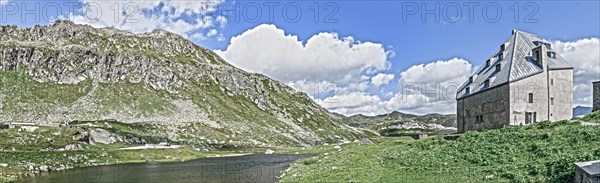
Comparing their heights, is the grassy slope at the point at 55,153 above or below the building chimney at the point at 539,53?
below

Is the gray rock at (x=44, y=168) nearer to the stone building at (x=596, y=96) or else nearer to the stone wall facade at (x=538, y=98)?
the stone wall facade at (x=538, y=98)

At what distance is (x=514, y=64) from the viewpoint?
60.8 m

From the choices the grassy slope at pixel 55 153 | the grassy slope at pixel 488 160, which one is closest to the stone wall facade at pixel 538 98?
the grassy slope at pixel 488 160

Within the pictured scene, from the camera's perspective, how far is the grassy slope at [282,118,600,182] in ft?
80.9

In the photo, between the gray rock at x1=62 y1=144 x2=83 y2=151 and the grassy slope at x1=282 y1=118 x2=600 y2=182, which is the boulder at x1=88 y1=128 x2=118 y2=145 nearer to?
the gray rock at x1=62 y1=144 x2=83 y2=151

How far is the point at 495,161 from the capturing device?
1175 inches

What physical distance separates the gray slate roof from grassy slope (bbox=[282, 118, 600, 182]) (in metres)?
19.8

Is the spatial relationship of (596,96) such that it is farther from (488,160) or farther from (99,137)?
(99,137)

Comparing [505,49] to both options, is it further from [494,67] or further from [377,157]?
[377,157]

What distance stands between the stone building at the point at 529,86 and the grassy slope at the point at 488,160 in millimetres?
18029

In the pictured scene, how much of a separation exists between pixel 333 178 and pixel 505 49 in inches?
1823

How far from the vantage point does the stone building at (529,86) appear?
5878cm

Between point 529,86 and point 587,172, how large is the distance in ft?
143

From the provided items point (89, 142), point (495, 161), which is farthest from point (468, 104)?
point (89, 142)
